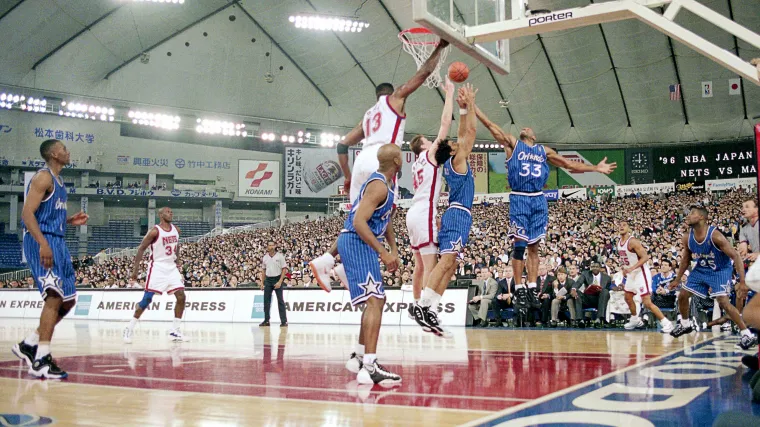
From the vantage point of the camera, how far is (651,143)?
39.7m

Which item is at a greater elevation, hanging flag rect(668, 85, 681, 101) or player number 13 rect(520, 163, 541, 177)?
hanging flag rect(668, 85, 681, 101)

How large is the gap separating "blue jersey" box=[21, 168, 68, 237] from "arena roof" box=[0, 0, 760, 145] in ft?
85.8

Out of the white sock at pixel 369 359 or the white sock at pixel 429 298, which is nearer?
the white sock at pixel 369 359

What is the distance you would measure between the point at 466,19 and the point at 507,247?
14.9 meters

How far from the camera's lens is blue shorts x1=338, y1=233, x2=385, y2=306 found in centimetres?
545

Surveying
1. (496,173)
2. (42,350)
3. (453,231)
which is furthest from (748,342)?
(496,173)

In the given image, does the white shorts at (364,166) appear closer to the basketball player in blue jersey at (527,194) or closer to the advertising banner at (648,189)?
the basketball player in blue jersey at (527,194)

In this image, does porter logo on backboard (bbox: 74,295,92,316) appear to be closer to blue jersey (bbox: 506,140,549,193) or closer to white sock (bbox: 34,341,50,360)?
white sock (bbox: 34,341,50,360)

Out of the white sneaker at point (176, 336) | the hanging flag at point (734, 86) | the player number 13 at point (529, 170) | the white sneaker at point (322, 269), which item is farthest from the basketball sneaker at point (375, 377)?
the hanging flag at point (734, 86)

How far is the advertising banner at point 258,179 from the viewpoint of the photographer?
4506 cm

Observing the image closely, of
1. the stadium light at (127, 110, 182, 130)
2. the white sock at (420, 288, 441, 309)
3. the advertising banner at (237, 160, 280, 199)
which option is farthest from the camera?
the advertising banner at (237, 160, 280, 199)

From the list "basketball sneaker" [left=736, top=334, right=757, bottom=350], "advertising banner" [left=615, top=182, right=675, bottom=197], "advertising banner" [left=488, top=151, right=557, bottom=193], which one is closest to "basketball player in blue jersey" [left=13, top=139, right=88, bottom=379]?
"basketball sneaker" [left=736, top=334, right=757, bottom=350]

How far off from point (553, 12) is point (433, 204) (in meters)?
2.73

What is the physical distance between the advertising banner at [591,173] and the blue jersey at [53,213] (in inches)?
1445
